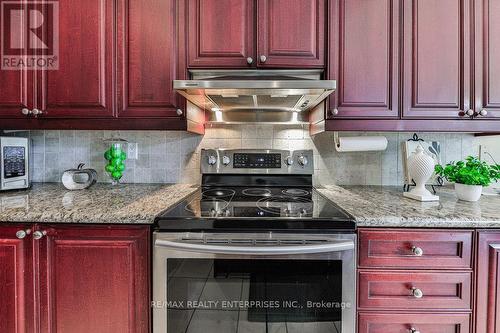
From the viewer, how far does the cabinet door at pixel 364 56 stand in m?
1.41

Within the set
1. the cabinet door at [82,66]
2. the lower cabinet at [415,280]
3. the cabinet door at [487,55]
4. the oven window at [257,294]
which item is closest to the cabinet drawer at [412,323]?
the lower cabinet at [415,280]

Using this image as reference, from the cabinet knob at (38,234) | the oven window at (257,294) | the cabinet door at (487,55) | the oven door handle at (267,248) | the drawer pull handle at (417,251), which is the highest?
the cabinet door at (487,55)

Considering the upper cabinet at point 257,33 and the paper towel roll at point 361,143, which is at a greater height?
the upper cabinet at point 257,33

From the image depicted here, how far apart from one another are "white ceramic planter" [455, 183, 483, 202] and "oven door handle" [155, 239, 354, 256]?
789 millimetres

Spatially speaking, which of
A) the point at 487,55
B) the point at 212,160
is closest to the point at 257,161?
the point at 212,160

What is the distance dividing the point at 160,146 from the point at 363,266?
4.60ft

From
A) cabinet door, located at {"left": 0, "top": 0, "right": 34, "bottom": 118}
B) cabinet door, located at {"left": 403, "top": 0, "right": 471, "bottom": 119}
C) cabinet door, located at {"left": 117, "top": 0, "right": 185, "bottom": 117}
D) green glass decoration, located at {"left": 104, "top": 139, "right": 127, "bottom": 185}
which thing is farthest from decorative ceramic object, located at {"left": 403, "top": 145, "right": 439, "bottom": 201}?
cabinet door, located at {"left": 0, "top": 0, "right": 34, "bottom": 118}

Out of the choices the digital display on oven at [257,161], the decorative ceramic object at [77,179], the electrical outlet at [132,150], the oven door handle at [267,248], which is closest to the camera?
the oven door handle at [267,248]

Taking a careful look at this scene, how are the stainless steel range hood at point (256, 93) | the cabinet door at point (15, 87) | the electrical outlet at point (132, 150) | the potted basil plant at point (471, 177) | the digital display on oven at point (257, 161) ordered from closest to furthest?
the stainless steel range hood at point (256, 93)
the potted basil plant at point (471, 177)
the cabinet door at point (15, 87)
the digital display on oven at point (257, 161)
the electrical outlet at point (132, 150)

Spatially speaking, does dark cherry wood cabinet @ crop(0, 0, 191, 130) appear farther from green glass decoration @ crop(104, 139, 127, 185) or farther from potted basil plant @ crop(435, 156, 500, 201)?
potted basil plant @ crop(435, 156, 500, 201)

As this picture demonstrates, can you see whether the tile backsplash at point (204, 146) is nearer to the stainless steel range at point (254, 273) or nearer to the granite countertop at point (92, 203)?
the granite countertop at point (92, 203)

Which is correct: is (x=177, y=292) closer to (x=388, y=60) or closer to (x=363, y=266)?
(x=363, y=266)

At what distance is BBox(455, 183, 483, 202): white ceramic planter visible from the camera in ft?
4.45

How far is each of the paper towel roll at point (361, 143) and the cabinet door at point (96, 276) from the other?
1.19 m
